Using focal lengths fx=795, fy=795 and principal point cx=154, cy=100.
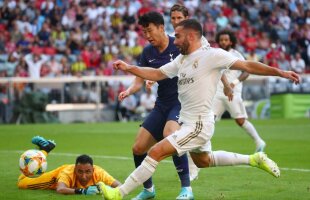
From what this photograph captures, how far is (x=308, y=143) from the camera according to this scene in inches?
761

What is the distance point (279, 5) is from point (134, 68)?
3262 cm

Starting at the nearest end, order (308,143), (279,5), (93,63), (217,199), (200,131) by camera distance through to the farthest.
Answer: (200,131), (217,199), (308,143), (93,63), (279,5)

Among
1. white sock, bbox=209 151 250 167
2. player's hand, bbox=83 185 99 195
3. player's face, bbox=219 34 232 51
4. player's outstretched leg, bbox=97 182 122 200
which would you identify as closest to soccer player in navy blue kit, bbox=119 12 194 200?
white sock, bbox=209 151 250 167

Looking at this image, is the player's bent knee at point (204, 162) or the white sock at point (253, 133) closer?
the player's bent knee at point (204, 162)

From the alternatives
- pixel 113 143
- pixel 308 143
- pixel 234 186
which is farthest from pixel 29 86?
pixel 234 186

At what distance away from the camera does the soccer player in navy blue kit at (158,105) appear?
10.3 meters

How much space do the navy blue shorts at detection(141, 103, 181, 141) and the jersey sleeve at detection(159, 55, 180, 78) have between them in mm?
714

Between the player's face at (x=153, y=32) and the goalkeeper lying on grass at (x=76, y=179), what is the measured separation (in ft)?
5.91

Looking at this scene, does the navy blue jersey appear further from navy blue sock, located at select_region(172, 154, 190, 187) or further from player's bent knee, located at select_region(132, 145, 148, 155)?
navy blue sock, located at select_region(172, 154, 190, 187)

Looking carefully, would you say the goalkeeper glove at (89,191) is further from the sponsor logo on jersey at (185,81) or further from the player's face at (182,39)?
the player's face at (182,39)

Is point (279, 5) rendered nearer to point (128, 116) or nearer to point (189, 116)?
point (128, 116)

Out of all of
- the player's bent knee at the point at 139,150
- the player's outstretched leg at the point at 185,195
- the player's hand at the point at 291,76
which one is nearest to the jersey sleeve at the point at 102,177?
the player's bent knee at the point at 139,150

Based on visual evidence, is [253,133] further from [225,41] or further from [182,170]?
[182,170]

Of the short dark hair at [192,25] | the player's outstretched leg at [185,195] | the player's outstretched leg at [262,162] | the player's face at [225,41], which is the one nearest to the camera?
the short dark hair at [192,25]
